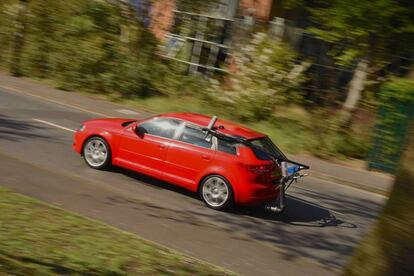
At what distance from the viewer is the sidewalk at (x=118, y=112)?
14.6 metres

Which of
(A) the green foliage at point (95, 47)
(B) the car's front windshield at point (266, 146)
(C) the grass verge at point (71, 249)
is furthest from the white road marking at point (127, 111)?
(C) the grass verge at point (71, 249)

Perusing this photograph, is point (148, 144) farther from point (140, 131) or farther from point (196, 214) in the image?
point (196, 214)

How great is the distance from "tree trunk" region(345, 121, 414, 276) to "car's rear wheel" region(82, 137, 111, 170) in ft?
24.5

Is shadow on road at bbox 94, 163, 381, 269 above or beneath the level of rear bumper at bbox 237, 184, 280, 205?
beneath

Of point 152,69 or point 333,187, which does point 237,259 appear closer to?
point 333,187

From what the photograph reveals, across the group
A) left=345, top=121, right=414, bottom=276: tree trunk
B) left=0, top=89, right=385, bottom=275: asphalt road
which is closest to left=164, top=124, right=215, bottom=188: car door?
left=0, top=89, right=385, bottom=275: asphalt road

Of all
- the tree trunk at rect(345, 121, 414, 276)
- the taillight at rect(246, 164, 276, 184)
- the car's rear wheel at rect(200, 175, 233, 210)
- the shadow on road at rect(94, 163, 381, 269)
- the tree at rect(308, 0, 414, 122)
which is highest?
the tree at rect(308, 0, 414, 122)

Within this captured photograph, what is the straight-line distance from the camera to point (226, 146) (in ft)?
32.1

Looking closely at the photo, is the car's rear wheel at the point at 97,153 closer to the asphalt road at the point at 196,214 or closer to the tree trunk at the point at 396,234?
the asphalt road at the point at 196,214

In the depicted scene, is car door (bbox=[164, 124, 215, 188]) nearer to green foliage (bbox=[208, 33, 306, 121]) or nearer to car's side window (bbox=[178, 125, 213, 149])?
car's side window (bbox=[178, 125, 213, 149])

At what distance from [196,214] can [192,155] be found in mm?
1138

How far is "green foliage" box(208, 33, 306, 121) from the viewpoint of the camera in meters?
19.3

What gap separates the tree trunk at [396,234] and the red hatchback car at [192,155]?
5656 mm

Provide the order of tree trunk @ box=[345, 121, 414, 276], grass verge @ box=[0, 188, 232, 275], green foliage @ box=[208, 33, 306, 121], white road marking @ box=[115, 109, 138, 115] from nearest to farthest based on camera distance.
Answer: tree trunk @ box=[345, 121, 414, 276] < grass verge @ box=[0, 188, 232, 275] < green foliage @ box=[208, 33, 306, 121] < white road marking @ box=[115, 109, 138, 115]
